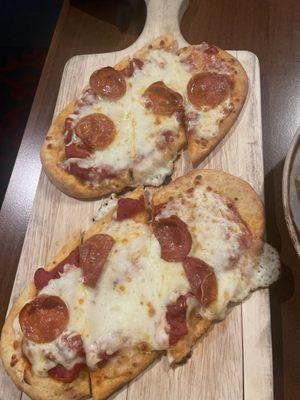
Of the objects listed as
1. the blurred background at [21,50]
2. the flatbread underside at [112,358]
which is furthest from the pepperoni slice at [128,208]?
the blurred background at [21,50]

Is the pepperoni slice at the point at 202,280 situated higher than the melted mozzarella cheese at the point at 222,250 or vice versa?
the melted mozzarella cheese at the point at 222,250

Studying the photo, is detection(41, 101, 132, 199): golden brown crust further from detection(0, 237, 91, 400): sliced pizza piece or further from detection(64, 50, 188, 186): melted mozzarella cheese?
detection(0, 237, 91, 400): sliced pizza piece

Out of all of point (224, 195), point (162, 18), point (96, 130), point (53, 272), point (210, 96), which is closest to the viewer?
point (53, 272)

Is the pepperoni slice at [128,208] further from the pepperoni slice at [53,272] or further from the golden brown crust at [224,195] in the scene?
the pepperoni slice at [53,272]

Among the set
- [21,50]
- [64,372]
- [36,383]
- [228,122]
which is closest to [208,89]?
[228,122]

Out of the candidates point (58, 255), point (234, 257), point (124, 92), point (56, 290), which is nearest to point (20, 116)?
point (124, 92)

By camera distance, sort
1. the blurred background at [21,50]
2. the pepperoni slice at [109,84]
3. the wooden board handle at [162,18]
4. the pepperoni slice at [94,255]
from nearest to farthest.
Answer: the pepperoni slice at [94,255] → the pepperoni slice at [109,84] → the wooden board handle at [162,18] → the blurred background at [21,50]

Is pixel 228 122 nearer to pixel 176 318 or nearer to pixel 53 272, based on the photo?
pixel 176 318
